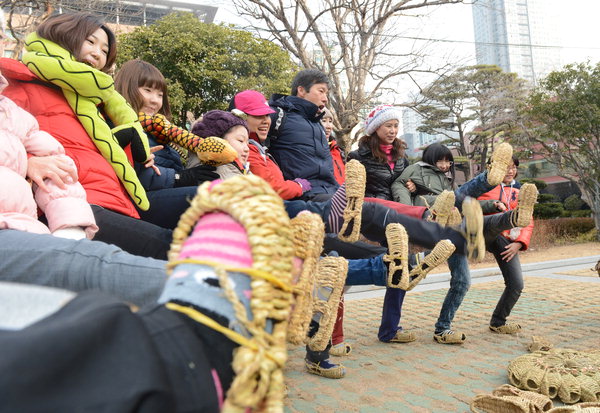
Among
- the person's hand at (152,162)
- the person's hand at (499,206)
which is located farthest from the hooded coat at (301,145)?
the person's hand at (499,206)

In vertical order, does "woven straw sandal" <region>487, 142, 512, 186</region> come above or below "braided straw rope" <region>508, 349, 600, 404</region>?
above

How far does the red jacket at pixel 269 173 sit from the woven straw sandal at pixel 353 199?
0.58 metres

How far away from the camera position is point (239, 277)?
756mm

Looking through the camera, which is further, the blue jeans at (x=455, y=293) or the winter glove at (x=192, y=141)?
the blue jeans at (x=455, y=293)

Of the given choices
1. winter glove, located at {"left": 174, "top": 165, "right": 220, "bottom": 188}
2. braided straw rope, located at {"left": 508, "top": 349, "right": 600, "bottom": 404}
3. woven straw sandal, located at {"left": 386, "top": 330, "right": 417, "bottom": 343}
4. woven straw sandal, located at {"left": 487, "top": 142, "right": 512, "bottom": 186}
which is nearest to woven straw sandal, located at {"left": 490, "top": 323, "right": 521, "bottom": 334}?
woven straw sandal, located at {"left": 386, "top": 330, "right": 417, "bottom": 343}

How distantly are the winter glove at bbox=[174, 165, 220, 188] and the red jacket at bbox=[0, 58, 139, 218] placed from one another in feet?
2.06

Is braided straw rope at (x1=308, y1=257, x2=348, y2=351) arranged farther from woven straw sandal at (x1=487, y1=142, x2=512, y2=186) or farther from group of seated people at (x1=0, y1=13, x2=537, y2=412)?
woven straw sandal at (x1=487, y1=142, x2=512, y2=186)

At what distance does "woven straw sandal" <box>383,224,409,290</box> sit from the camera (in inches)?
106

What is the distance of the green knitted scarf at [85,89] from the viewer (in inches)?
72.7

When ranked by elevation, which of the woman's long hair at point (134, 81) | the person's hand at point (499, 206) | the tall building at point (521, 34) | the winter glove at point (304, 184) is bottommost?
the person's hand at point (499, 206)

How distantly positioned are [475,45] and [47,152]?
570 inches

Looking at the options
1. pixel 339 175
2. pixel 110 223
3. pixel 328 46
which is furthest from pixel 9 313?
pixel 328 46

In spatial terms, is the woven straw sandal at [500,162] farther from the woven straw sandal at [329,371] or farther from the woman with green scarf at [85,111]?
the woman with green scarf at [85,111]

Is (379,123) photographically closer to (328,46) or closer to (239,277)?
(239,277)
